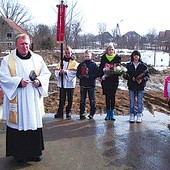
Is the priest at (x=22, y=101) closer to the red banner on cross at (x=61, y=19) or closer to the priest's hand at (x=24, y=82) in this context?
the priest's hand at (x=24, y=82)

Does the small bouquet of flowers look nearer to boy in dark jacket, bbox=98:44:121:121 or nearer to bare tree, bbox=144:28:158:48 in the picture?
boy in dark jacket, bbox=98:44:121:121

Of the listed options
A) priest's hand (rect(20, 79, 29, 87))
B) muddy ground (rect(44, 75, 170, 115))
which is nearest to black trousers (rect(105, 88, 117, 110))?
muddy ground (rect(44, 75, 170, 115))

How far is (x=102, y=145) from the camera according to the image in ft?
A: 21.5

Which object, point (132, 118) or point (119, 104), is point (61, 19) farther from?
point (119, 104)

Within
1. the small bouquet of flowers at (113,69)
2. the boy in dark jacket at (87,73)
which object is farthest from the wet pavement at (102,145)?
the small bouquet of flowers at (113,69)

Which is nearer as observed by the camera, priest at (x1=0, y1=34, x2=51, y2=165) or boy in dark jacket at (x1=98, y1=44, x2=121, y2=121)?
priest at (x1=0, y1=34, x2=51, y2=165)

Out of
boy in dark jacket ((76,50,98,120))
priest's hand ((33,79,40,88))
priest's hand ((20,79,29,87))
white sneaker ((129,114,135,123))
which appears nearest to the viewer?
priest's hand ((20,79,29,87))

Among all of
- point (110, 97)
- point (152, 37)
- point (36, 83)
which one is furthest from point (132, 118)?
point (152, 37)

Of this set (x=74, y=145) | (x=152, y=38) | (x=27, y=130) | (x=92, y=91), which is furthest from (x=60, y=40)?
(x=152, y=38)

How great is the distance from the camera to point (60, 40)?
8.76 metres

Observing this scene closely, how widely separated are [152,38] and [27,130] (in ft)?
274

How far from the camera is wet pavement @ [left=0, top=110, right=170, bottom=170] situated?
5.50 m

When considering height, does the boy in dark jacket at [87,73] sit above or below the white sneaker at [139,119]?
above

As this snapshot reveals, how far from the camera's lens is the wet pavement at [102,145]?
5.50m
